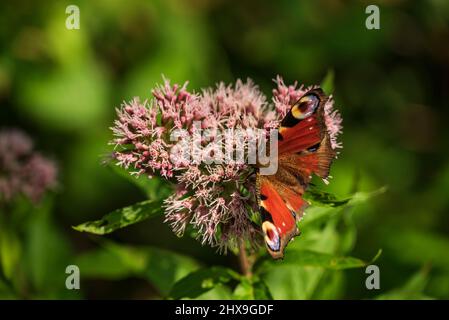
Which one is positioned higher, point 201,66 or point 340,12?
point 340,12

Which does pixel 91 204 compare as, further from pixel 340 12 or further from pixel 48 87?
pixel 340 12

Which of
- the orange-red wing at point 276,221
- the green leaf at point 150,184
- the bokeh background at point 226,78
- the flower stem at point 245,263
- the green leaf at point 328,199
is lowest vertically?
the flower stem at point 245,263

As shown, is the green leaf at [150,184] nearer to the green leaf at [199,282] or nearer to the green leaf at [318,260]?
the green leaf at [199,282]

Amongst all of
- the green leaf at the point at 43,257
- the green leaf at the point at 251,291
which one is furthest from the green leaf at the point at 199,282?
the green leaf at the point at 43,257

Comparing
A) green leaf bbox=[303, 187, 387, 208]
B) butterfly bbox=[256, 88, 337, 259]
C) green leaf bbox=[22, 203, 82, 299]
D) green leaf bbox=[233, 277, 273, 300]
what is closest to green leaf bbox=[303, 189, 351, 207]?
green leaf bbox=[303, 187, 387, 208]
